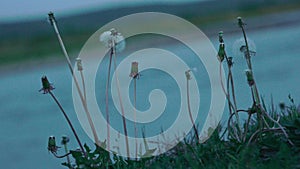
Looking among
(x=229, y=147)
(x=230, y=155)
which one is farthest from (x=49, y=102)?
(x=230, y=155)

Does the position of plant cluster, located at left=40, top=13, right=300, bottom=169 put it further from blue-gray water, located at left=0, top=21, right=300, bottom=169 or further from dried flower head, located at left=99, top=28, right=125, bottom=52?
blue-gray water, located at left=0, top=21, right=300, bottom=169

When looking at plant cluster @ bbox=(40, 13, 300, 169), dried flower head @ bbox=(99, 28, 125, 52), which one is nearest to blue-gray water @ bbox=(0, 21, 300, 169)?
plant cluster @ bbox=(40, 13, 300, 169)

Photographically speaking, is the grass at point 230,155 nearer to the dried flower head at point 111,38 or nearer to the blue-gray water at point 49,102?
the dried flower head at point 111,38

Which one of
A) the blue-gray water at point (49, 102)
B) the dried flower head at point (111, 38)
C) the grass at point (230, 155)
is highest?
the blue-gray water at point (49, 102)

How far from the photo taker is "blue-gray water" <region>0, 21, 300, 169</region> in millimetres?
6684

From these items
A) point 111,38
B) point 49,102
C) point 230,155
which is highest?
point 49,102

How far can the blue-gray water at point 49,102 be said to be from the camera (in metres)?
6.68

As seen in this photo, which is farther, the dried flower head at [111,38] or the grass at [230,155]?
the dried flower head at [111,38]

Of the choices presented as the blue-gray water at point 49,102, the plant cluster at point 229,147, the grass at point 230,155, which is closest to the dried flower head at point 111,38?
the plant cluster at point 229,147

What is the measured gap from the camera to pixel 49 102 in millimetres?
11062

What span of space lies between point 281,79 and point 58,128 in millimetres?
2783

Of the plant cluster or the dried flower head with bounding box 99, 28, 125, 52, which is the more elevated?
the dried flower head with bounding box 99, 28, 125, 52

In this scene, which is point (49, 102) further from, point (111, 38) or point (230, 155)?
point (230, 155)

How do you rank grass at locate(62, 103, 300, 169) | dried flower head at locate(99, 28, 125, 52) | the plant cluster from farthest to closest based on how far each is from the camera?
dried flower head at locate(99, 28, 125, 52)
the plant cluster
grass at locate(62, 103, 300, 169)
